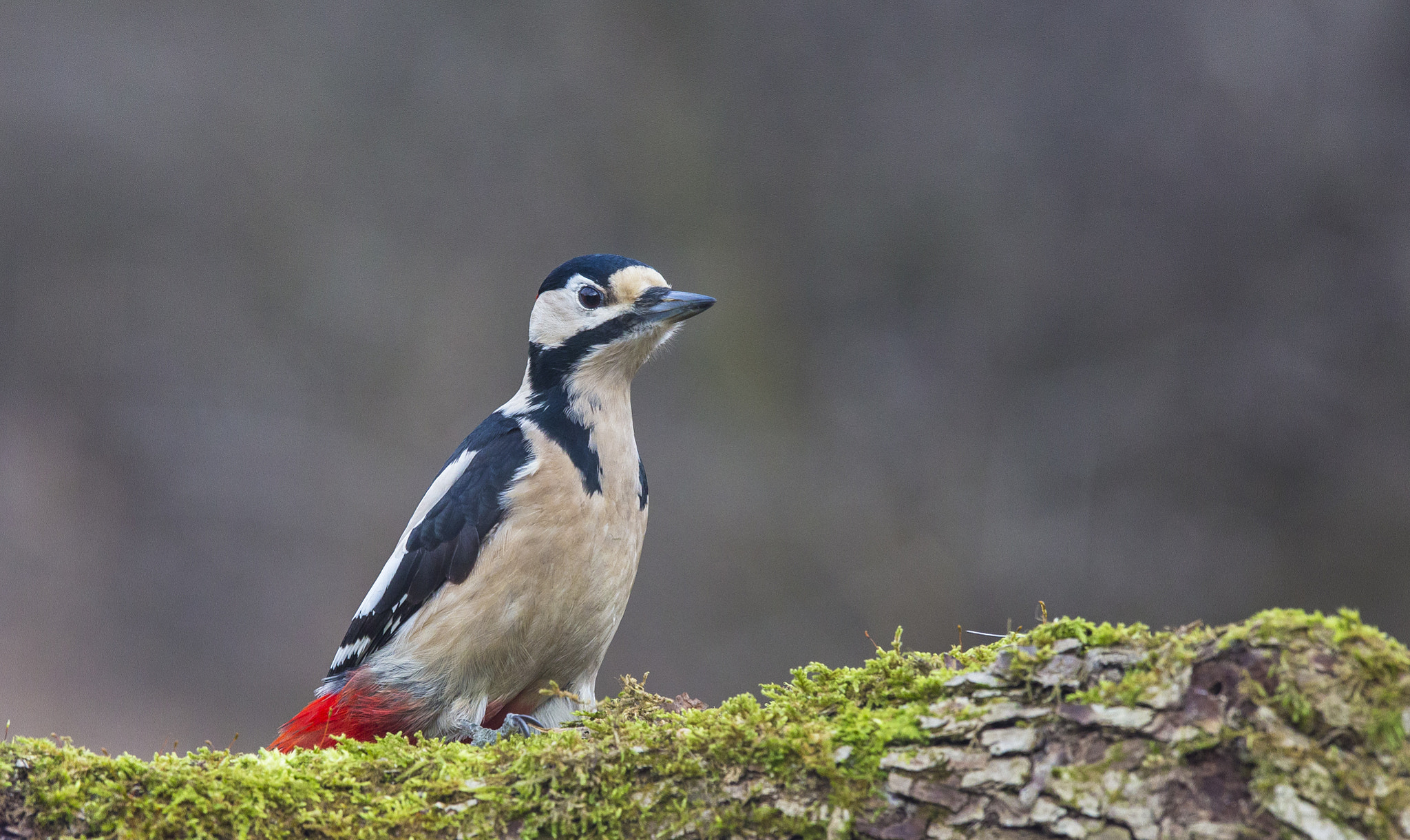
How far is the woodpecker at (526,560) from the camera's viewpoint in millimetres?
3121

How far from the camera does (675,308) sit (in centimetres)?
344

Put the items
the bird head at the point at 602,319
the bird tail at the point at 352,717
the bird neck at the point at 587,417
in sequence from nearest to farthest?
the bird tail at the point at 352,717, the bird neck at the point at 587,417, the bird head at the point at 602,319

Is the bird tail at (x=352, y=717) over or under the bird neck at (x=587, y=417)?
under

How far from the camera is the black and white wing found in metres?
3.23

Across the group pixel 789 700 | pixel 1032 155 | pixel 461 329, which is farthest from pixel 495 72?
pixel 789 700

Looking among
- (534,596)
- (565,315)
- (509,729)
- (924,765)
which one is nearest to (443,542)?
(534,596)

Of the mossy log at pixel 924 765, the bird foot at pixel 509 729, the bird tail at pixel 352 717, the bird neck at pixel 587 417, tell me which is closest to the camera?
the mossy log at pixel 924 765

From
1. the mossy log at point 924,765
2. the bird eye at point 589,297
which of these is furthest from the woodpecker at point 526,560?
the mossy log at point 924,765

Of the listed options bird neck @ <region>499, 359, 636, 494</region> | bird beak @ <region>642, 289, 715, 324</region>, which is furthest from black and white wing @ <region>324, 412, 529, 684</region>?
bird beak @ <region>642, 289, 715, 324</region>

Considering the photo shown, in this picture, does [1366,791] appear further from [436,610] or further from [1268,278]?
[1268,278]

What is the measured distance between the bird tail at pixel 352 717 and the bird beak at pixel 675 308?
4.62 feet

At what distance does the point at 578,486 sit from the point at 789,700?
1.39m

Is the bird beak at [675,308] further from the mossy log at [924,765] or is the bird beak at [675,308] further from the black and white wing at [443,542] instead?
the mossy log at [924,765]

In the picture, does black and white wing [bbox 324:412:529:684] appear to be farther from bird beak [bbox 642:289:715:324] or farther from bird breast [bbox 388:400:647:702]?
bird beak [bbox 642:289:715:324]
